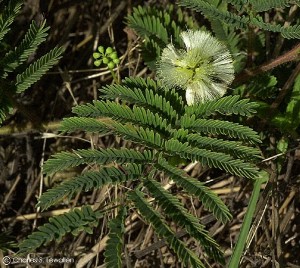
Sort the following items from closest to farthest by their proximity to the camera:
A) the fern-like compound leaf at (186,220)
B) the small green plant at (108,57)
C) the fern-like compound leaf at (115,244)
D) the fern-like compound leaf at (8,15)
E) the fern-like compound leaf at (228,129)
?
the fern-like compound leaf at (115,244)
the fern-like compound leaf at (186,220)
the fern-like compound leaf at (228,129)
the fern-like compound leaf at (8,15)
the small green plant at (108,57)

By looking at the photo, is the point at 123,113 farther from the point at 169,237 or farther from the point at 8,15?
the point at 8,15

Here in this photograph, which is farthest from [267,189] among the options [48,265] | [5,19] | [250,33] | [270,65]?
[5,19]

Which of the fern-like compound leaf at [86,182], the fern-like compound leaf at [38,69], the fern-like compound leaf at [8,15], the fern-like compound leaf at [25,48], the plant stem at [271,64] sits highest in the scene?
the fern-like compound leaf at [8,15]

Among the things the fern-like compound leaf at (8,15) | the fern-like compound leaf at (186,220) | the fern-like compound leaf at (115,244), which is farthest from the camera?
the fern-like compound leaf at (8,15)

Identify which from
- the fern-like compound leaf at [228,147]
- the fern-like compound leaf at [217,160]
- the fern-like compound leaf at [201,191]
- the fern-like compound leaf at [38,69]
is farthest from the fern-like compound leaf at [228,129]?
the fern-like compound leaf at [38,69]

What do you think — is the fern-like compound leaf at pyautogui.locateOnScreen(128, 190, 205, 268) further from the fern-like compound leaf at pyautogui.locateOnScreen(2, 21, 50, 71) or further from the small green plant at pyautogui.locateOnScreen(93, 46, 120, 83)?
the fern-like compound leaf at pyautogui.locateOnScreen(2, 21, 50, 71)

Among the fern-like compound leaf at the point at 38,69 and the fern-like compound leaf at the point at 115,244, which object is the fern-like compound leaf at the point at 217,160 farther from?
the fern-like compound leaf at the point at 38,69

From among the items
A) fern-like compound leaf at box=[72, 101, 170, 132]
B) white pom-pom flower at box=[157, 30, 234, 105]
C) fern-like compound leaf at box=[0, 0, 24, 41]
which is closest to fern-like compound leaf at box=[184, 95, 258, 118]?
white pom-pom flower at box=[157, 30, 234, 105]
